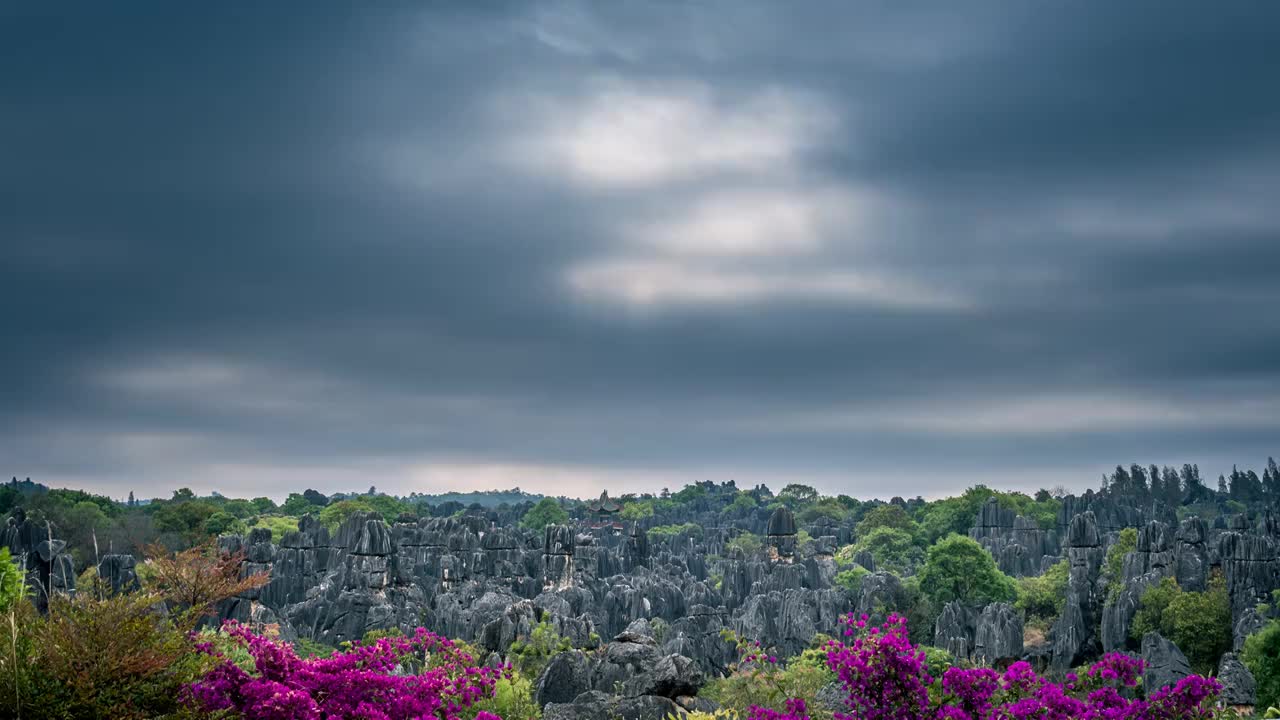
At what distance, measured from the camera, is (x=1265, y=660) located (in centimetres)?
4391

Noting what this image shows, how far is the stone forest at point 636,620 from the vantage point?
14.6 metres

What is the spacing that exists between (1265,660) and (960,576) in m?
36.0

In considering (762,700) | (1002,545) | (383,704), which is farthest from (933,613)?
(383,704)

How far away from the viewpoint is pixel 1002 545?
424ft

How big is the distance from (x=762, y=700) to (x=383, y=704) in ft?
59.6

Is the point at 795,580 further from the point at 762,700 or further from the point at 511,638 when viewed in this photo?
the point at 762,700

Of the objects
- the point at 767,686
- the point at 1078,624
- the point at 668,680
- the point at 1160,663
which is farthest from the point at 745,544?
the point at 668,680

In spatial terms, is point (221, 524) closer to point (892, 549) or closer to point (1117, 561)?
point (892, 549)

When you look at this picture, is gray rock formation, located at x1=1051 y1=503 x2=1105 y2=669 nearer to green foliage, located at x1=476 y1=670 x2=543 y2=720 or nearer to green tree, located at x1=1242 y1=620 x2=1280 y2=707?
→ green tree, located at x1=1242 y1=620 x2=1280 y2=707

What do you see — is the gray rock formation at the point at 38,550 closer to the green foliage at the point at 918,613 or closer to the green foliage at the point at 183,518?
the green foliage at the point at 183,518

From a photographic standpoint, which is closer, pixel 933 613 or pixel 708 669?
pixel 708 669

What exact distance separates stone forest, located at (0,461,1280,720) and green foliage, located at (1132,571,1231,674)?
16cm

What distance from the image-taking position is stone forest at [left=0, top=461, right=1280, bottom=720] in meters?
14.6

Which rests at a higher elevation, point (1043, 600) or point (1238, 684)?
point (1238, 684)
